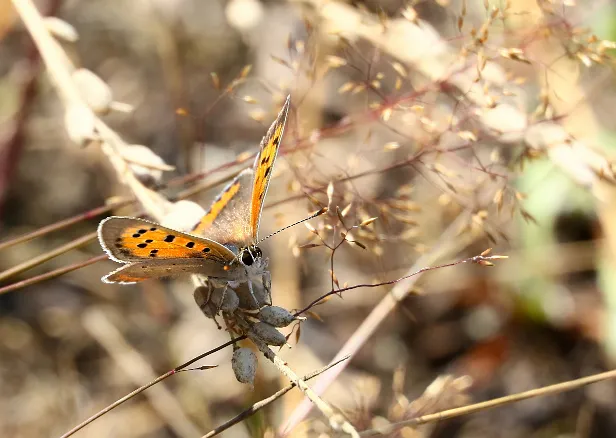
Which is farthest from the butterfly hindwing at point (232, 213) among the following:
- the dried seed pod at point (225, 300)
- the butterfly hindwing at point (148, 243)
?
the dried seed pod at point (225, 300)

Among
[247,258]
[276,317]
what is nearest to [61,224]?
[247,258]

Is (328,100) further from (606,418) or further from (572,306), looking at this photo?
(606,418)

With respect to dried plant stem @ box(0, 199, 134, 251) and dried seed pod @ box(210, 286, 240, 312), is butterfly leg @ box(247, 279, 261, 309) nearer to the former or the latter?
dried seed pod @ box(210, 286, 240, 312)

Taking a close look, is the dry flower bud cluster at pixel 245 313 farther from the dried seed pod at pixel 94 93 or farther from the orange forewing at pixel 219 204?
the dried seed pod at pixel 94 93

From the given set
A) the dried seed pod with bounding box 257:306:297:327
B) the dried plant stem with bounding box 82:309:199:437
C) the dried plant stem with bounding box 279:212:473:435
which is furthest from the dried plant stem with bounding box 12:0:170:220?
the dried plant stem with bounding box 82:309:199:437

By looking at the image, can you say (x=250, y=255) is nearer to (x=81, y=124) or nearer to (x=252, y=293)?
(x=252, y=293)
